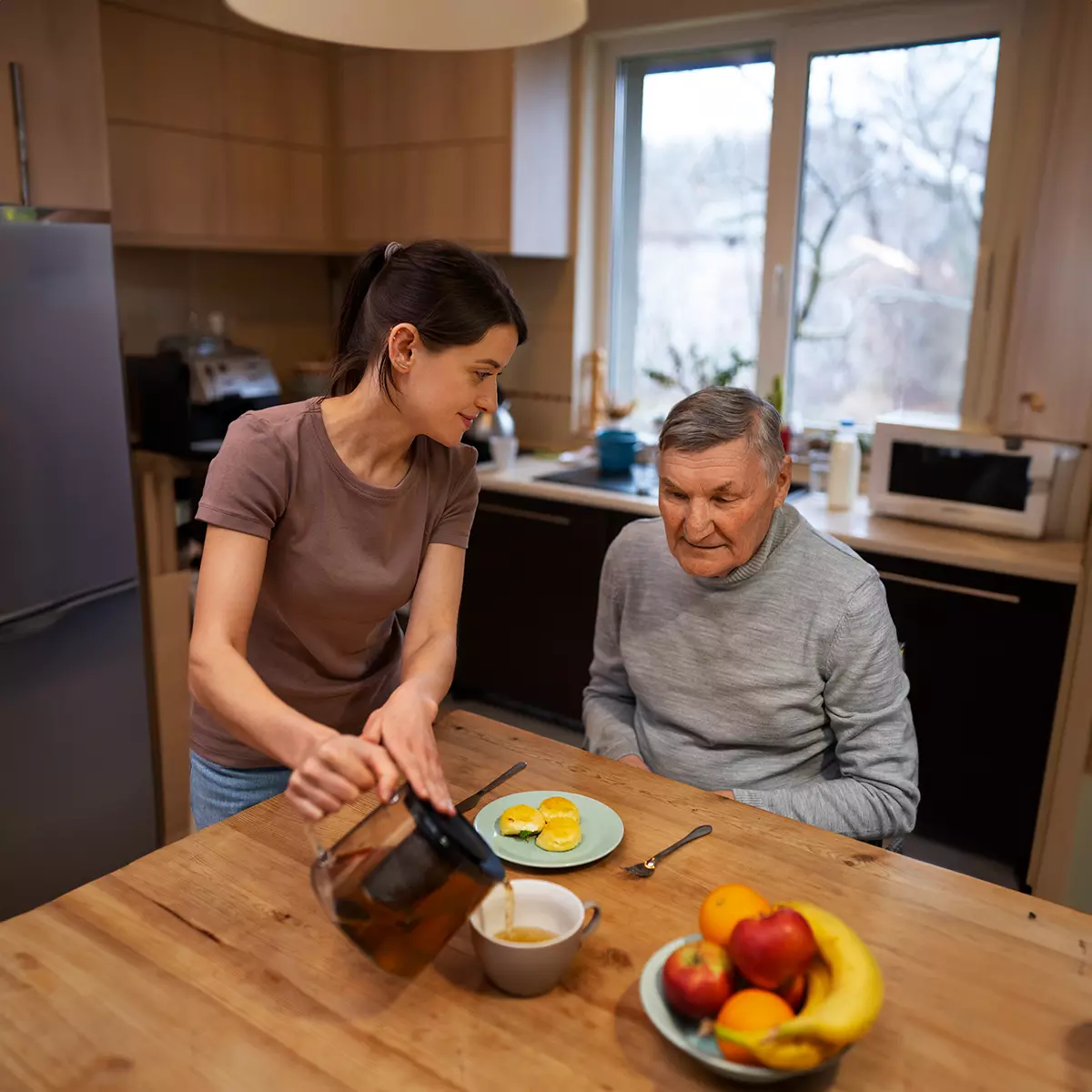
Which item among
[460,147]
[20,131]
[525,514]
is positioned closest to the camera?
[20,131]

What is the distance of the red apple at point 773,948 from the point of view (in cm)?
84

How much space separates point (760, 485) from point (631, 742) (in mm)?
454

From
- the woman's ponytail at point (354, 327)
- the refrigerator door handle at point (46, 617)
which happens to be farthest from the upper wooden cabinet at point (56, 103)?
the woman's ponytail at point (354, 327)

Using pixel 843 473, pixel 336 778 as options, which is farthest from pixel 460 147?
pixel 336 778

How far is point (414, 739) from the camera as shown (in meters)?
1.04

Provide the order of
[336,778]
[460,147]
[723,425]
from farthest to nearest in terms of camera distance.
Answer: [460,147] < [723,425] < [336,778]

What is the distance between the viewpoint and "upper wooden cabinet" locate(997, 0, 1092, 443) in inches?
93.7

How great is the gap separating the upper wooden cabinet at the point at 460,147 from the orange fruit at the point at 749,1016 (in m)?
2.83

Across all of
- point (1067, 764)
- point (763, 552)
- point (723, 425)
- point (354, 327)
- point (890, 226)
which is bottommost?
point (1067, 764)

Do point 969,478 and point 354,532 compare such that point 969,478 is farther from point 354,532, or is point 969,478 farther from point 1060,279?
point 354,532

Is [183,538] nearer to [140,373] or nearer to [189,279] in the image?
[140,373]

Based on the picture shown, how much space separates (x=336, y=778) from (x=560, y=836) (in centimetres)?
33

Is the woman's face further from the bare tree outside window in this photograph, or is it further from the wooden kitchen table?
the bare tree outside window

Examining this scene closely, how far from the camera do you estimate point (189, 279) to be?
351cm
